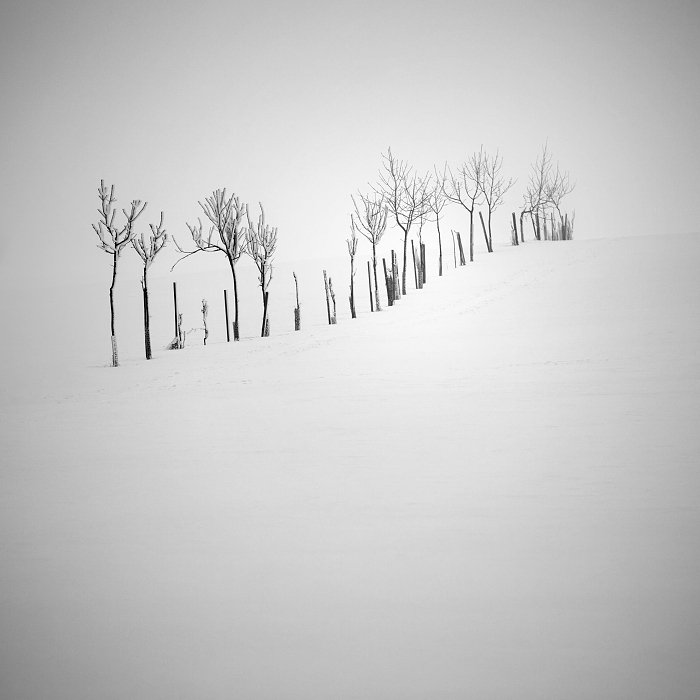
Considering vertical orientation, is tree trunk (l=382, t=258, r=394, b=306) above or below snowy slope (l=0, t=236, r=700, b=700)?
above

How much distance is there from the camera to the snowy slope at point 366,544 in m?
2.36

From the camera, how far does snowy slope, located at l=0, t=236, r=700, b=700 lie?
236 cm

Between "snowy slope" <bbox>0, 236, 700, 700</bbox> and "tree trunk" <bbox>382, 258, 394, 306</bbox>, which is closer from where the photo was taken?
"snowy slope" <bbox>0, 236, 700, 700</bbox>

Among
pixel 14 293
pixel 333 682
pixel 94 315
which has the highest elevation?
pixel 14 293

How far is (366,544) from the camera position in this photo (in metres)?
3.40

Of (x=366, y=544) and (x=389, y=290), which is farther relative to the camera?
(x=389, y=290)

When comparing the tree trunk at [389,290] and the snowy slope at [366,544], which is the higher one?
the tree trunk at [389,290]

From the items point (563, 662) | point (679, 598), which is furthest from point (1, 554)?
point (679, 598)

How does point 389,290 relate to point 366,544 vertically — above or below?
above

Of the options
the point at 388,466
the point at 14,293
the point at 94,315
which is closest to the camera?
the point at 388,466

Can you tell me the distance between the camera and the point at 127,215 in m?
18.8

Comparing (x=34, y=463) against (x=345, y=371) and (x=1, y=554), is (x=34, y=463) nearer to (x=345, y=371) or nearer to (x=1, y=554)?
(x=1, y=554)

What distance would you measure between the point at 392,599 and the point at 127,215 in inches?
→ 758

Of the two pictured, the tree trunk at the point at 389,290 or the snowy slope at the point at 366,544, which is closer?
the snowy slope at the point at 366,544
